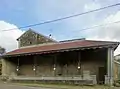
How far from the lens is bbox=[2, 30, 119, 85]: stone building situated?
87.6 feet

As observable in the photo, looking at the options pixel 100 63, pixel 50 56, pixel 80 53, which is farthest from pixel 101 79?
pixel 50 56

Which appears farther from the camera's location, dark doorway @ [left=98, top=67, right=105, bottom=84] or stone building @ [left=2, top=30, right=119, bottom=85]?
dark doorway @ [left=98, top=67, right=105, bottom=84]

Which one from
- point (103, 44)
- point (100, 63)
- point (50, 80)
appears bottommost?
point (50, 80)

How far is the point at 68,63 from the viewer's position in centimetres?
3338

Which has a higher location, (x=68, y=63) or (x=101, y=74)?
(x=68, y=63)

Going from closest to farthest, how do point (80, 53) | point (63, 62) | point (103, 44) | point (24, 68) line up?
point (103, 44), point (80, 53), point (63, 62), point (24, 68)

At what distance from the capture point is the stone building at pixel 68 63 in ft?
87.6

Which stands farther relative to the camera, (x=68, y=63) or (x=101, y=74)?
(x=68, y=63)

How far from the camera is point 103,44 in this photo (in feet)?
88.1

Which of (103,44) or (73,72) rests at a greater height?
(103,44)

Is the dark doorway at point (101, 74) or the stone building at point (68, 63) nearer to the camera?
the stone building at point (68, 63)

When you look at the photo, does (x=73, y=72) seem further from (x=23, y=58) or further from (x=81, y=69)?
(x=23, y=58)

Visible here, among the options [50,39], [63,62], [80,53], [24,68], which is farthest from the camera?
[50,39]

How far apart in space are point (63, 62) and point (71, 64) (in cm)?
119
